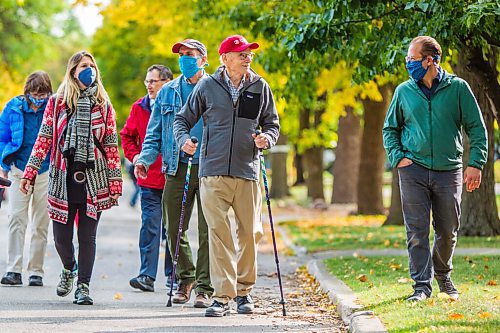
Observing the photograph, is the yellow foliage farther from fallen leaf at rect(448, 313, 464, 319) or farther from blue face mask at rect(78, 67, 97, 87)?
fallen leaf at rect(448, 313, 464, 319)

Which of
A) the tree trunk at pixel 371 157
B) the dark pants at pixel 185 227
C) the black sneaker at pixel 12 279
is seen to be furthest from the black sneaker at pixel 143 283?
the tree trunk at pixel 371 157

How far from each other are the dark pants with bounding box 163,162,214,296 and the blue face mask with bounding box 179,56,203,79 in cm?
81

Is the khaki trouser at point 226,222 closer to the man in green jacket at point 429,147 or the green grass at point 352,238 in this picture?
the man in green jacket at point 429,147

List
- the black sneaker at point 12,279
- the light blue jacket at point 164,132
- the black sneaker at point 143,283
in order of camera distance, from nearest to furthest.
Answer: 1. the light blue jacket at point 164,132
2. the black sneaker at point 143,283
3. the black sneaker at point 12,279

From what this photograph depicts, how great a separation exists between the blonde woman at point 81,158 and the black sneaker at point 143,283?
1.16 m

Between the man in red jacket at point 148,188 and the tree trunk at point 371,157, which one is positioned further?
the tree trunk at point 371,157

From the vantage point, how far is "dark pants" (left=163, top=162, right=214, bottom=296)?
9.73 meters

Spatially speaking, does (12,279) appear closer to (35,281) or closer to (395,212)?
(35,281)

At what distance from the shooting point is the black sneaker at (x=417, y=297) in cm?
860

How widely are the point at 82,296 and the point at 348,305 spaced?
2.32 meters

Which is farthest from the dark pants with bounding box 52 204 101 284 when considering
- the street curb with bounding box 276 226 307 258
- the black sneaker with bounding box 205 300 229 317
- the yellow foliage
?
the yellow foliage

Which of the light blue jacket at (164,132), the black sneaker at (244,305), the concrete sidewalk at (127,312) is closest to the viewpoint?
the concrete sidewalk at (127,312)

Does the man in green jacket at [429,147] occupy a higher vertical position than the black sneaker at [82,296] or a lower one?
higher

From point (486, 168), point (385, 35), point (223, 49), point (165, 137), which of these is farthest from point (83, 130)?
point (486, 168)
